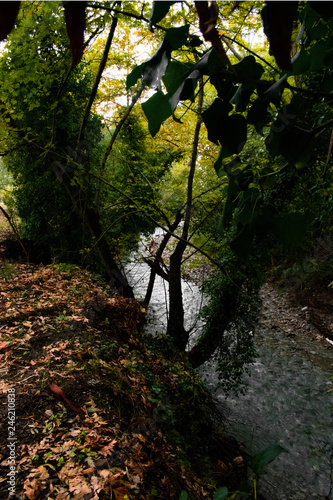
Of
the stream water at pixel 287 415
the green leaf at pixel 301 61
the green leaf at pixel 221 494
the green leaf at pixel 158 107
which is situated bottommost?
the stream water at pixel 287 415

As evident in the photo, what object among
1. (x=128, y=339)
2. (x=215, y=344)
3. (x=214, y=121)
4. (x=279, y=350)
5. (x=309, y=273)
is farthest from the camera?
(x=309, y=273)

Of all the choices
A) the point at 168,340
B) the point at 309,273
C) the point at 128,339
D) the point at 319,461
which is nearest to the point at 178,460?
the point at 128,339

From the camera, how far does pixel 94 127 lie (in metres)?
8.16

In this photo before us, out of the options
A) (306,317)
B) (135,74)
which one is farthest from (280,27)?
(306,317)

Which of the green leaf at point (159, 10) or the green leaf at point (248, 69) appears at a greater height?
the green leaf at point (248, 69)

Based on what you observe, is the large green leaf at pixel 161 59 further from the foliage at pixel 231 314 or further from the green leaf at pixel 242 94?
the foliage at pixel 231 314

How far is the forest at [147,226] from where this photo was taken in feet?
2.20

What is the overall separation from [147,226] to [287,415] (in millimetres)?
6450

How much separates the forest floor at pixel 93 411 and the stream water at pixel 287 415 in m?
1.18

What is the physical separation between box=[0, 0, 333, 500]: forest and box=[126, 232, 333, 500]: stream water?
0.31m

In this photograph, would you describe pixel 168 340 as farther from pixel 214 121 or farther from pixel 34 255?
pixel 214 121

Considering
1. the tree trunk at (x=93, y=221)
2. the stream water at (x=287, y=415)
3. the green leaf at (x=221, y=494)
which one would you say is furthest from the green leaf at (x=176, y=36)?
the tree trunk at (x=93, y=221)

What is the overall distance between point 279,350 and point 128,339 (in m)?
5.63

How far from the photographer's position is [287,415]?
6.20 m
